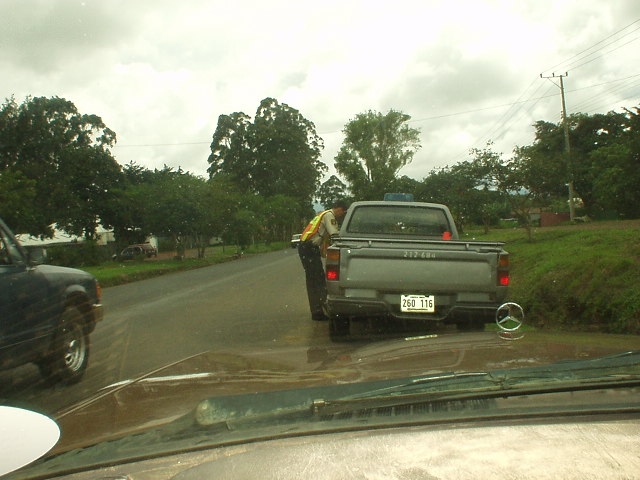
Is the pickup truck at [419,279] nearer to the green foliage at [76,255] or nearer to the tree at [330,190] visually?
the green foliage at [76,255]

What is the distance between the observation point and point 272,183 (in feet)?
243

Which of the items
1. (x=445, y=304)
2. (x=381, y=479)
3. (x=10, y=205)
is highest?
(x=10, y=205)

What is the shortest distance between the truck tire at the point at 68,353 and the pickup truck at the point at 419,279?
2585 mm

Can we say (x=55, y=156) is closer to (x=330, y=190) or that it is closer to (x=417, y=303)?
(x=417, y=303)

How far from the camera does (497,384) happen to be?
200 centimetres

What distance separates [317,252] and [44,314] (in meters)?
4.28

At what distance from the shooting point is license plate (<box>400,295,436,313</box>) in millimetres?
6711

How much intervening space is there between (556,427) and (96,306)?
569 cm

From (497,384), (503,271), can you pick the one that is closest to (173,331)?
(503,271)

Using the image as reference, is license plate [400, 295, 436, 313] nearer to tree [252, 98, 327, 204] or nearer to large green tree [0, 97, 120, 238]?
large green tree [0, 97, 120, 238]

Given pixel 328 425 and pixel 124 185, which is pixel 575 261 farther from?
pixel 124 185

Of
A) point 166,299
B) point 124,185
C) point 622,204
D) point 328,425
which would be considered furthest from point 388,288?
point 124,185

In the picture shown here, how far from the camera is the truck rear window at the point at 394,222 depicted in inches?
360

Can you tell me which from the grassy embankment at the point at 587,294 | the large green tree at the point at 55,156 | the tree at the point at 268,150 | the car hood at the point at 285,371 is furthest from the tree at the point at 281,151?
the car hood at the point at 285,371
